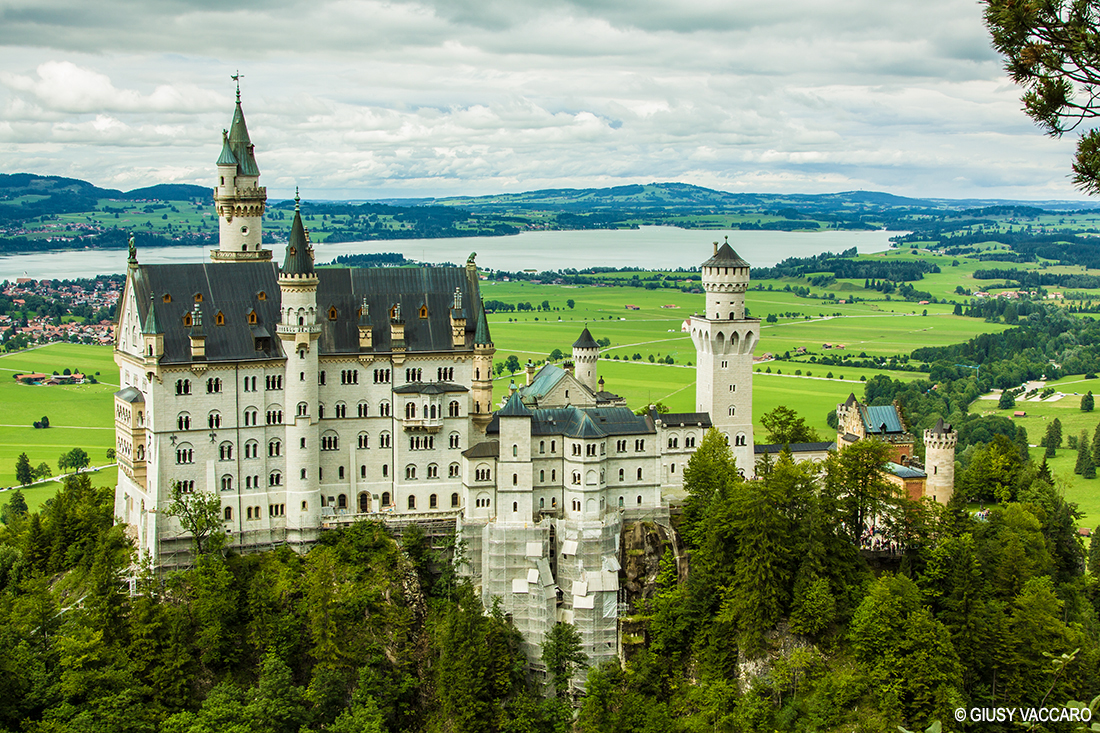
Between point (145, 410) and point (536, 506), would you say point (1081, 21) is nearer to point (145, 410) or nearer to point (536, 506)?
point (536, 506)

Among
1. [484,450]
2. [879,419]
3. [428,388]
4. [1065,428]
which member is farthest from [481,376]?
[1065,428]

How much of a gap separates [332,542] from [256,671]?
33.7 ft

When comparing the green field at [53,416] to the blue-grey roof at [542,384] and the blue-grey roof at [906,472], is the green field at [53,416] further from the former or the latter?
the blue-grey roof at [906,472]

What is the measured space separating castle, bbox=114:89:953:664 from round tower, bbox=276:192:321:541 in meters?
0.11

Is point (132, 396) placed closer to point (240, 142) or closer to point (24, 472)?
point (240, 142)

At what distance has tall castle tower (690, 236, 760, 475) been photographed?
85.4 m

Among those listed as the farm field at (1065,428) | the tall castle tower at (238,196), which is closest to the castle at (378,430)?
the tall castle tower at (238,196)

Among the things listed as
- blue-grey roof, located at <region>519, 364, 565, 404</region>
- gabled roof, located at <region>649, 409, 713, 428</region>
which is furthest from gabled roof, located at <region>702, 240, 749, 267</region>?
blue-grey roof, located at <region>519, 364, 565, 404</region>

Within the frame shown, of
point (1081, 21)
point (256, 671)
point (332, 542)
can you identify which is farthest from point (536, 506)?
point (1081, 21)

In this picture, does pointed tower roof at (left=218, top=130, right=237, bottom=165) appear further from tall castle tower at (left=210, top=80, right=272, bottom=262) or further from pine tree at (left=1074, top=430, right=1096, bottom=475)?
pine tree at (left=1074, top=430, right=1096, bottom=475)

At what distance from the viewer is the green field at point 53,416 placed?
148 meters

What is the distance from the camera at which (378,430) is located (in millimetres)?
81812

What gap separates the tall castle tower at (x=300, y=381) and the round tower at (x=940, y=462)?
4595 cm

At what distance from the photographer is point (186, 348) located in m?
76.1
